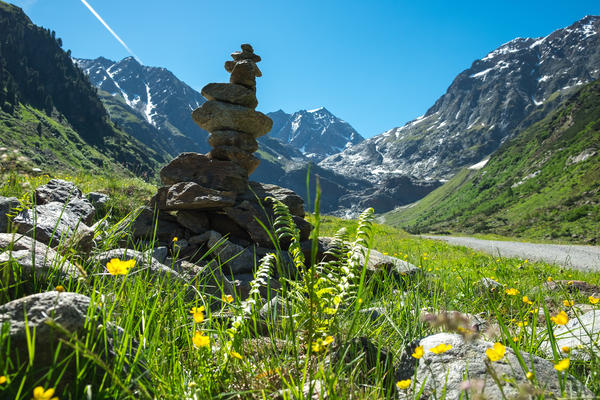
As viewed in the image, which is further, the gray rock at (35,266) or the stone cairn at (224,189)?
the stone cairn at (224,189)

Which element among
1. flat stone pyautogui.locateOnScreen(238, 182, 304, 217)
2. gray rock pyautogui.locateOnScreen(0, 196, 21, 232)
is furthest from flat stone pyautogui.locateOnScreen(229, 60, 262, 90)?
gray rock pyautogui.locateOnScreen(0, 196, 21, 232)

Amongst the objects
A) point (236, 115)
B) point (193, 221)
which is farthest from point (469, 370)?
point (236, 115)

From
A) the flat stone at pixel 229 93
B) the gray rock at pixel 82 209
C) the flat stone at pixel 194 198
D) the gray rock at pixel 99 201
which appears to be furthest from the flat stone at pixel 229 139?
the gray rock at pixel 82 209

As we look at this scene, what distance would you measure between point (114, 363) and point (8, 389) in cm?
41

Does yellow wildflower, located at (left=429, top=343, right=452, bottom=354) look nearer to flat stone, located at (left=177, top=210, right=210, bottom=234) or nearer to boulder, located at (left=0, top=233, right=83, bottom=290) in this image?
boulder, located at (left=0, top=233, right=83, bottom=290)

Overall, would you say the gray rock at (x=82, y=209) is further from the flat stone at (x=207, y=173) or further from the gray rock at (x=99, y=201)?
the flat stone at (x=207, y=173)

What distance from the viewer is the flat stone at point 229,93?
12.3 m

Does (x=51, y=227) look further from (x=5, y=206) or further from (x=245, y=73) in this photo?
(x=245, y=73)

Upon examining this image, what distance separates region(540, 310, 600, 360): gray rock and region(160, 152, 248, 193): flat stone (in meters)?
8.26

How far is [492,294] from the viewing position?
529 centimetres

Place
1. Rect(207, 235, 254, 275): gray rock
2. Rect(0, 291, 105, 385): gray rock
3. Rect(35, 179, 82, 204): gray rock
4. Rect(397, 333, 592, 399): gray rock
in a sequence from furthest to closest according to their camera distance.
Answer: Rect(35, 179, 82, 204): gray rock < Rect(207, 235, 254, 275): gray rock < Rect(397, 333, 592, 399): gray rock < Rect(0, 291, 105, 385): gray rock

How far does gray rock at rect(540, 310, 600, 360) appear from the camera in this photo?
2492 millimetres

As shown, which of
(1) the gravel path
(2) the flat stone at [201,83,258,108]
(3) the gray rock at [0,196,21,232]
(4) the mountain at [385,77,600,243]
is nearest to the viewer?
(3) the gray rock at [0,196,21,232]

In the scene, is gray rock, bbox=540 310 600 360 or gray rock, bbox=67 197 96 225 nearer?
gray rock, bbox=540 310 600 360
